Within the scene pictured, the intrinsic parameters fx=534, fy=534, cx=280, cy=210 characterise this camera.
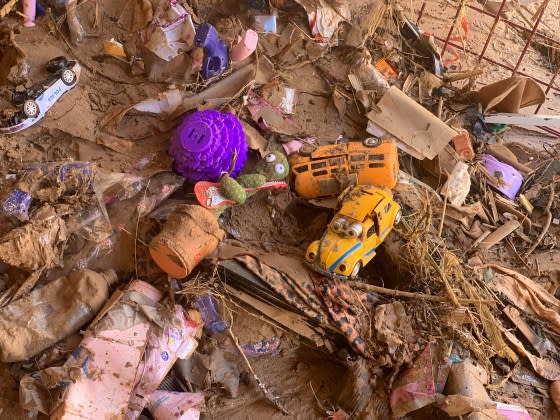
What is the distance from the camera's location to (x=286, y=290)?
2570 millimetres

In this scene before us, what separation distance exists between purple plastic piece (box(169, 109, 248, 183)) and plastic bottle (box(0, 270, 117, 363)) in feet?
2.35

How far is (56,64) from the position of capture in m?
2.88

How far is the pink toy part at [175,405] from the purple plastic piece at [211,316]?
323mm

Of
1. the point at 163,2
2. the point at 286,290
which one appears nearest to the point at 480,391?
the point at 286,290

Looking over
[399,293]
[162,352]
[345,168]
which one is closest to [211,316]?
[162,352]

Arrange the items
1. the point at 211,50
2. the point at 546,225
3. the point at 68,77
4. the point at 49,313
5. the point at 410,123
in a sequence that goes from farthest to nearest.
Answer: the point at 546,225 → the point at 410,123 → the point at 211,50 → the point at 68,77 → the point at 49,313

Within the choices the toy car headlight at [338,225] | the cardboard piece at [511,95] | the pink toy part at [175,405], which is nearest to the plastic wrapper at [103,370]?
the pink toy part at [175,405]

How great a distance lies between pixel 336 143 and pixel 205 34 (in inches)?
40.0

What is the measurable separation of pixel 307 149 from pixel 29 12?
1766 mm

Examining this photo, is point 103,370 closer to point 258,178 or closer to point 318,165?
point 258,178

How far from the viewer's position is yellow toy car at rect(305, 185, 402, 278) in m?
2.63

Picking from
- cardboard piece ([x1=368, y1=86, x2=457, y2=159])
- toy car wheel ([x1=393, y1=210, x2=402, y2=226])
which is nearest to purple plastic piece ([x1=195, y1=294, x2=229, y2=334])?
toy car wheel ([x1=393, y1=210, x2=402, y2=226])

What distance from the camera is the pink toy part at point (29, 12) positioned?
3.01 m

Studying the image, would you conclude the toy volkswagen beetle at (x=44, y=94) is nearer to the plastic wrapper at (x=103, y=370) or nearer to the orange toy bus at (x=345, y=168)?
the plastic wrapper at (x=103, y=370)
